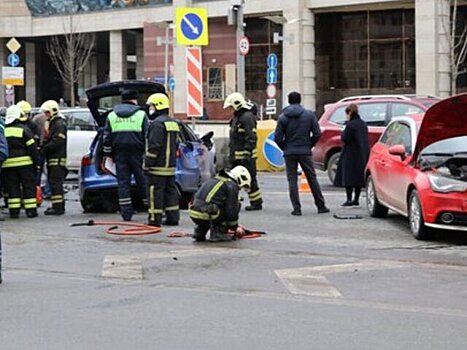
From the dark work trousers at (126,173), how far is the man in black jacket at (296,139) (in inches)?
84.5

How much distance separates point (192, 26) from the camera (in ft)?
56.2

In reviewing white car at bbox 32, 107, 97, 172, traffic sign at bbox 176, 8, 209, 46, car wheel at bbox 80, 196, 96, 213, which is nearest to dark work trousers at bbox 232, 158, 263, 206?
car wheel at bbox 80, 196, 96, 213

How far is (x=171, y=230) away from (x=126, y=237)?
2.33ft

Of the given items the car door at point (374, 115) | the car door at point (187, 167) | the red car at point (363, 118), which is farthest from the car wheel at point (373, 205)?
the car door at point (374, 115)

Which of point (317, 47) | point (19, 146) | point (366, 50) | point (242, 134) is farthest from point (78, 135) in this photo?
point (317, 47)

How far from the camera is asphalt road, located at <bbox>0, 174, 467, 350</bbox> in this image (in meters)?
5.95

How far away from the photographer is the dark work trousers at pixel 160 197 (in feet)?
36.8

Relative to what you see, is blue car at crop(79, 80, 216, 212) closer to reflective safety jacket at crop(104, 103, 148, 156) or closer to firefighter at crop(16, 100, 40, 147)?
reflective safety jacket at crop(104, 103, 148, 156)

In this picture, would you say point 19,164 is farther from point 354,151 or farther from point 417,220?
point 417,220

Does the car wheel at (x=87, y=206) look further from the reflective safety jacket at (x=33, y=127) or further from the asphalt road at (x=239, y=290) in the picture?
the asphalt road at (x=239, y=290)

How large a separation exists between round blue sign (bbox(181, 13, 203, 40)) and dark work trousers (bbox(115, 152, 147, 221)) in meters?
5.74

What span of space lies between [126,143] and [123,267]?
3367mm

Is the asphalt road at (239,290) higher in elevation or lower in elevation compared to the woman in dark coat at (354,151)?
lower

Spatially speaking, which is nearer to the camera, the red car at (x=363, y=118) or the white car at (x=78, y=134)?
the red car at (x=363, y=118)
